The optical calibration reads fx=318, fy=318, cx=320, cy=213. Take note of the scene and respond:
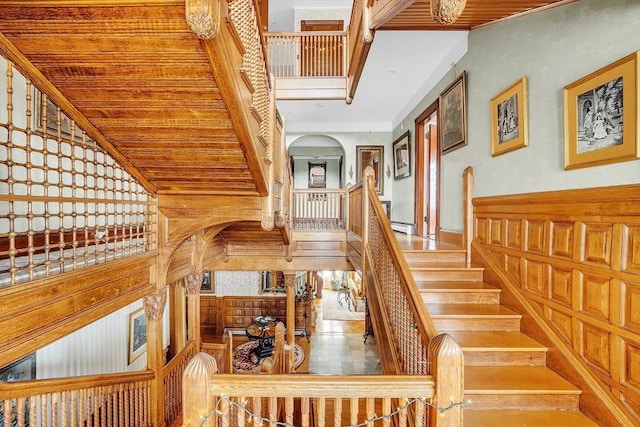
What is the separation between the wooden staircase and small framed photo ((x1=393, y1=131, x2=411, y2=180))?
354 centimetres

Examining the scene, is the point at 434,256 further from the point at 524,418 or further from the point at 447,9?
A: the point at 447,9

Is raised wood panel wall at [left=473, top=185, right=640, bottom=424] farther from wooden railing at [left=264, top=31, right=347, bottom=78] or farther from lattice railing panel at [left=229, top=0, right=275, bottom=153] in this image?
wooden railing at [left=264, top=31, right=347, bottom=78]

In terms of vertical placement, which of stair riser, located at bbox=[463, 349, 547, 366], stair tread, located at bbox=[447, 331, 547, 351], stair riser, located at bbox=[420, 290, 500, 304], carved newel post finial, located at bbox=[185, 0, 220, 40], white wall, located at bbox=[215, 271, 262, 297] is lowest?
white wall, located at bbox=[215, 271, 262, 297]

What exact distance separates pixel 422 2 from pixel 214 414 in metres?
3.15

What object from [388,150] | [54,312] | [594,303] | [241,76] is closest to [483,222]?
[594,303]

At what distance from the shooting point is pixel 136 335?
17.4 feet

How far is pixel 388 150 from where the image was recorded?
766 centimetres

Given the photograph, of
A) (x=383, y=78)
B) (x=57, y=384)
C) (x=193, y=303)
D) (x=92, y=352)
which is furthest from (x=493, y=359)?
(x=92, y=352)

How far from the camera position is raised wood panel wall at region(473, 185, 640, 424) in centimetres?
174

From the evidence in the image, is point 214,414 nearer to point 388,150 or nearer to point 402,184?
point 402,184

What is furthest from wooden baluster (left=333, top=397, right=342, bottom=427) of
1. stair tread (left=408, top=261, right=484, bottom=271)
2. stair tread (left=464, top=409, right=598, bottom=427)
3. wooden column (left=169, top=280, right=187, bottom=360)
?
wooden column (left=169, top=280, right=187, bottom=360)

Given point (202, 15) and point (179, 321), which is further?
point (179, 321)

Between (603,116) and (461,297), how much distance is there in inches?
66.6

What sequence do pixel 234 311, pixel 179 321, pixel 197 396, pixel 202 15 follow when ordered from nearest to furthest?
pixel 197 396, pixel 202 15, pixel 179 321, pixel 234 311
